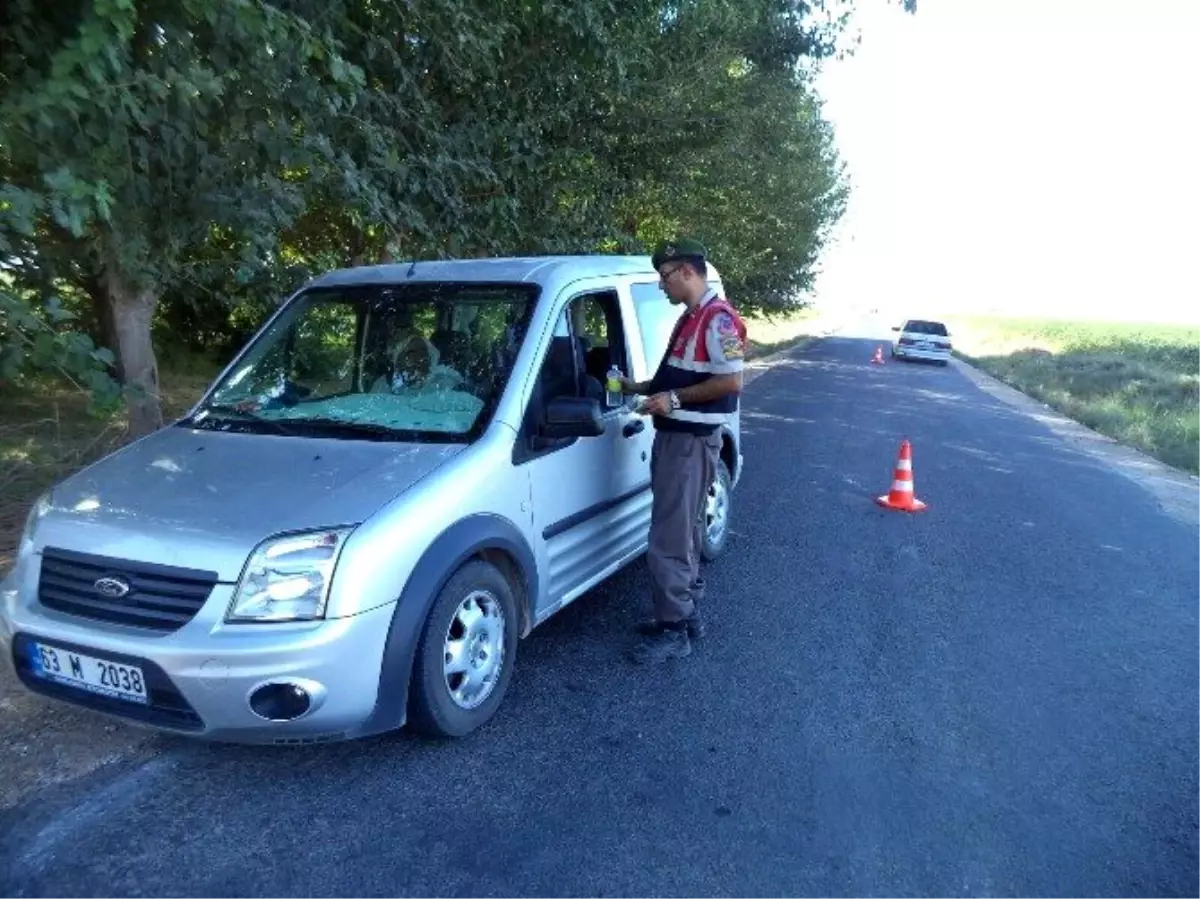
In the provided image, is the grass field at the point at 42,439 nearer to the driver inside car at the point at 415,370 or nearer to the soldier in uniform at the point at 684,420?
the driver inside car at the point at 415,370

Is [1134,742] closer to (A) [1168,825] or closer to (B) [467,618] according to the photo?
(A) [1168,825]

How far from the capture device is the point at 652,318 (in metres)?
5.18

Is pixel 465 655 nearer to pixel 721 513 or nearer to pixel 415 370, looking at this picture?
pixel 415 370

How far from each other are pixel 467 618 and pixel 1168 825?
105 inches

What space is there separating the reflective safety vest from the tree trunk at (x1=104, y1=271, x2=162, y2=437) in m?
4.10

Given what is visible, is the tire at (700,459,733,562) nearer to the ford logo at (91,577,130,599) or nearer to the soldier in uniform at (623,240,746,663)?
the soldier in uniform at (623,240,746,663)

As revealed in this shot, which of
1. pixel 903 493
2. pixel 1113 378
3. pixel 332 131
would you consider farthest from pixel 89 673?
pixel 1113 378

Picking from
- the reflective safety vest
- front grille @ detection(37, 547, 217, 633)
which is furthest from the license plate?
the reflective safety vest

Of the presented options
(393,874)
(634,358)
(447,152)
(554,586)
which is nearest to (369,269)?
(634,358)

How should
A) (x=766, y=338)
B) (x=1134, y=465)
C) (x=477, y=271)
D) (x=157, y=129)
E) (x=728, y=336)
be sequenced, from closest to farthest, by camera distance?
1. (x=728, y=336)
2. (x=477, y=271)
3. (x=157, y=129)
4. (x=1134, y=465)
5. (x=766, y=338)

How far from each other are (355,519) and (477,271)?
176 centimetres

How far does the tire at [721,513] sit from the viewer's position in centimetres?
577

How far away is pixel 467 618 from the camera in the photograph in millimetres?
3455

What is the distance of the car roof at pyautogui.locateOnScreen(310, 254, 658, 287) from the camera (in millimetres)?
4242
